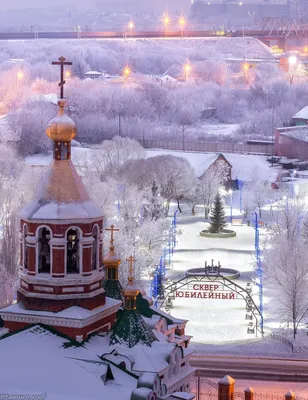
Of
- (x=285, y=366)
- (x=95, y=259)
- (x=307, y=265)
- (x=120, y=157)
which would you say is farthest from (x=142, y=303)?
(x=120, y=157)

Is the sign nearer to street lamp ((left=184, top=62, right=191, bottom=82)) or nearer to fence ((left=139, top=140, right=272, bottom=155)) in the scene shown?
fence ((left=139, top=140, right=272, bottom=155))

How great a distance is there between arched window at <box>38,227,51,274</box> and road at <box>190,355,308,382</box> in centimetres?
664

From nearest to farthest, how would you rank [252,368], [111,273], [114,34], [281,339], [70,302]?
[70,302] < [111,273] < [252,368] < [281,339] < [114,34]

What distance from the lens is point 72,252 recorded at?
55.1 feet

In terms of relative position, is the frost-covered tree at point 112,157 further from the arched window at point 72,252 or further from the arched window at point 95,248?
the arched window at point 72,252

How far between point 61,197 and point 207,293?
39.5 feet

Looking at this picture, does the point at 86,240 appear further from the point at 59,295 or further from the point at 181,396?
the point at 181,396

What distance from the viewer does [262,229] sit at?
3856cm

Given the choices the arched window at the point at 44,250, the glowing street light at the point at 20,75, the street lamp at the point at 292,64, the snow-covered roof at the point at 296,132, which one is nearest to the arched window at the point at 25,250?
the arched window at the point at 44,250

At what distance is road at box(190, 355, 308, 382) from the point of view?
22719 mm

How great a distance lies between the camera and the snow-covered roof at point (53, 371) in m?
15.0

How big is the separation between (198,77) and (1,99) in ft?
87.0

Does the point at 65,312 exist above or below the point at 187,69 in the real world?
below

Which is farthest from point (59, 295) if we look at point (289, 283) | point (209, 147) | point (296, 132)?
point (209, 147)
